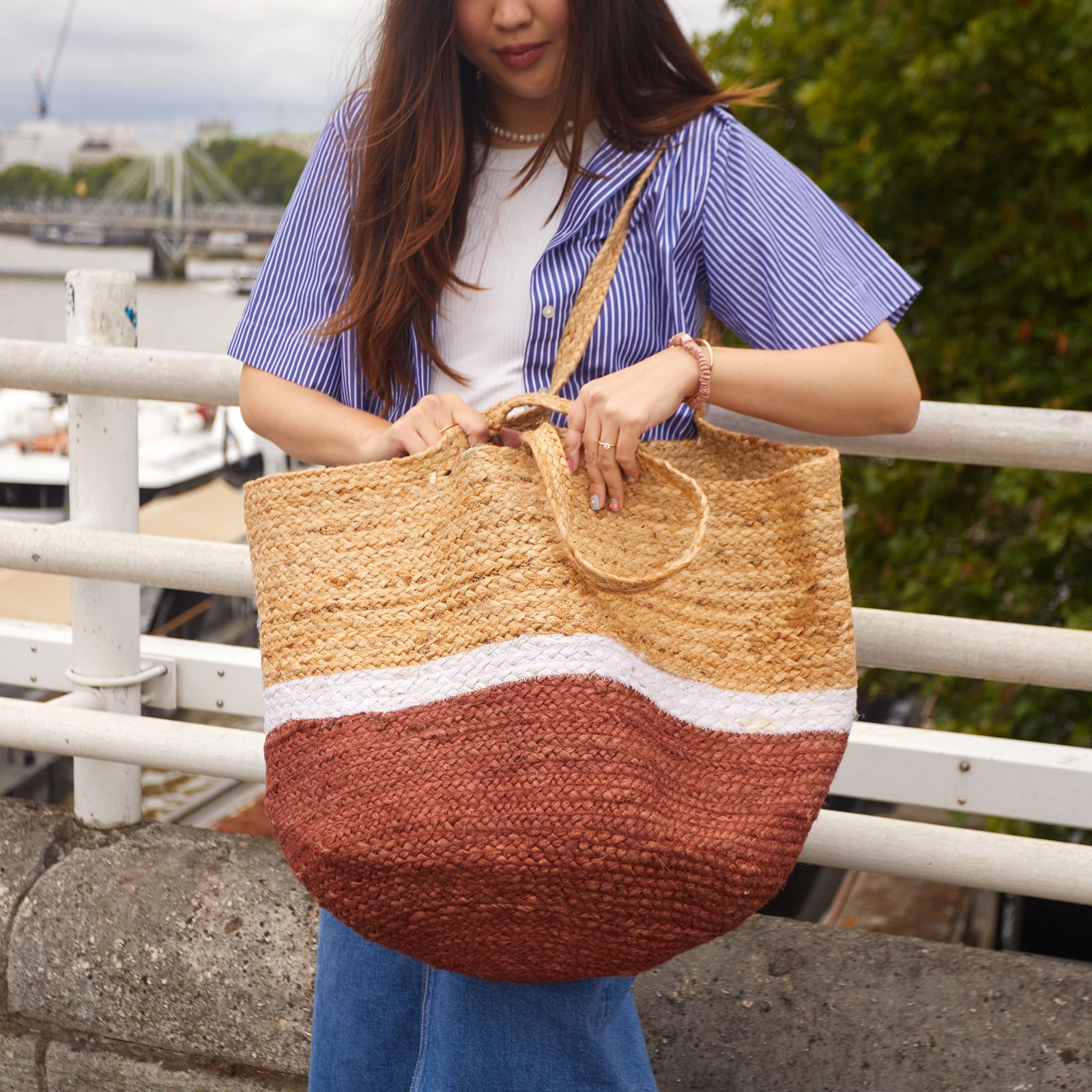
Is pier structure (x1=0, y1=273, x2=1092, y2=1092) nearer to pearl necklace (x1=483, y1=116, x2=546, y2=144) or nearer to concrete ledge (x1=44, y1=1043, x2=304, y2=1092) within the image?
concrete ledge (x1=44, y1=1043, x2=304, y2=1092)

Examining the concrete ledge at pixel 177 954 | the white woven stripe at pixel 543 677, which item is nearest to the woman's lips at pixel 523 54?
the white woven stripe at pixel 543 677

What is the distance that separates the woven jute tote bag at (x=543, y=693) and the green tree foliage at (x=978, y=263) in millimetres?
1607

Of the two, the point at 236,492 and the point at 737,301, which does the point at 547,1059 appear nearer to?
the point at 737,301

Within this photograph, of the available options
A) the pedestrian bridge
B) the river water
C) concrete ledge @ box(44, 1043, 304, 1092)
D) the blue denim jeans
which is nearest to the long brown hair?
the blue denim jeans

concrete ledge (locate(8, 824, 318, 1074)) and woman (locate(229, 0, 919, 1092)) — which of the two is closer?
woman (locate(229, 0, 919, 1092))

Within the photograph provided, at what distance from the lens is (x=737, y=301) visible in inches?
49.2

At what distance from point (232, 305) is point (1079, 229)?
27.0 meters

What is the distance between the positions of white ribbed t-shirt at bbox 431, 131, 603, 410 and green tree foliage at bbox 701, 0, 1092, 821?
5.24 feet

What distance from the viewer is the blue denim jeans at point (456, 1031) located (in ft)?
3.71

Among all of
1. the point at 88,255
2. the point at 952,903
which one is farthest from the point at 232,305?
the point at 952,903

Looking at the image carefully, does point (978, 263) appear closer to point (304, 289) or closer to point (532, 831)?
point (304, 289)

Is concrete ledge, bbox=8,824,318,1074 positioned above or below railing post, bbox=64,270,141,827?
below

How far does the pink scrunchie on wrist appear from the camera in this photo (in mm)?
1145

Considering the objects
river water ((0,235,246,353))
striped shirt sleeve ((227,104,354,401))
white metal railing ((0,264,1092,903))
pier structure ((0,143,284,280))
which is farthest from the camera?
river water ((0,235,246,353))
